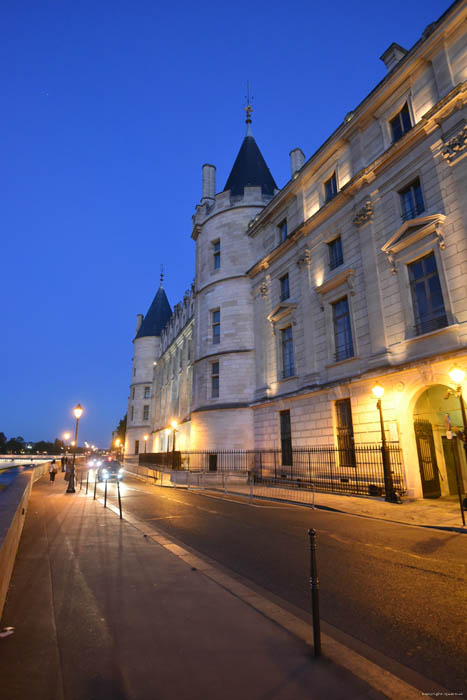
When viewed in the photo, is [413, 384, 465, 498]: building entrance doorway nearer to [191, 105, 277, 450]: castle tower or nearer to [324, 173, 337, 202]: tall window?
[324, 173, 337, 202]: tall window

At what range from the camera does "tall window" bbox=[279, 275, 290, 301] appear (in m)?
24.9

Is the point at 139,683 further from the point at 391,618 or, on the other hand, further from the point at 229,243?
the point at 229,243

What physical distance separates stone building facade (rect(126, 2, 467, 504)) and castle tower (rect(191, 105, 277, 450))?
0.37ft

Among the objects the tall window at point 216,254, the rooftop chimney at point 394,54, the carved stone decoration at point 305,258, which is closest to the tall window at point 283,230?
the carved stone decoration at point 305,258

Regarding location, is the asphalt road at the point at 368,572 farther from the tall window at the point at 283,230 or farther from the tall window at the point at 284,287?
the tall window at the point at 283,230

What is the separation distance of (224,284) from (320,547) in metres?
24.5

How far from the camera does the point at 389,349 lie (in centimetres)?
1616

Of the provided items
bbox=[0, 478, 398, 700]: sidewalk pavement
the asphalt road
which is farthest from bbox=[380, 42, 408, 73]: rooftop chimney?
bbox=[0, 478, 398, 700]: sidewalk pavement

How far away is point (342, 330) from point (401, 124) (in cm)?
1013

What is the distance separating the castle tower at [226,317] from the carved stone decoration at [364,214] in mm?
11652

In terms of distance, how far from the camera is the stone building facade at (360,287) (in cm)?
1469

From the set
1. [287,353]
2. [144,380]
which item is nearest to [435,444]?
[287,353]

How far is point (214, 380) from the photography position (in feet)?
96.8

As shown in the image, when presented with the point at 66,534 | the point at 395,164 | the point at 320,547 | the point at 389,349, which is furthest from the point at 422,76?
the point at 66,534
